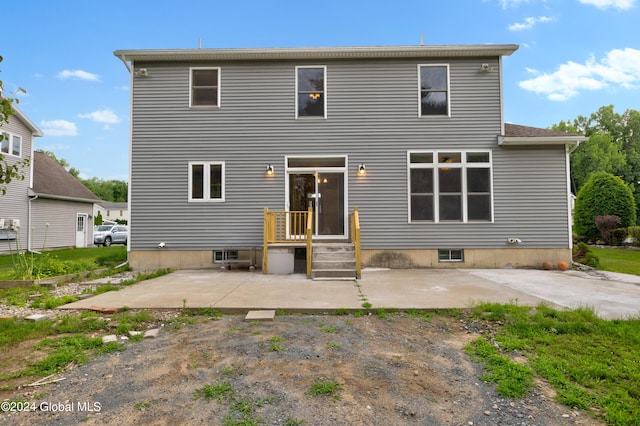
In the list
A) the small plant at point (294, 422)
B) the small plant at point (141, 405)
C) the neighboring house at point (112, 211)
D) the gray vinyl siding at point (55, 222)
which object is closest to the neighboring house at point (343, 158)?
the small plant at point (141, 405)

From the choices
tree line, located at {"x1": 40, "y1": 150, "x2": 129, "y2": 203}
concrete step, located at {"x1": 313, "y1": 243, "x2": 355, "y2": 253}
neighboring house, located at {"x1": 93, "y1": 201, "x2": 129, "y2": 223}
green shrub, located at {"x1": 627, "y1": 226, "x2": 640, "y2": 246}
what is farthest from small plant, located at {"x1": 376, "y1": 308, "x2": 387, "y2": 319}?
tree line, located at {"x1": 40, "y1": 150, "x2": 129, "y2": 203}

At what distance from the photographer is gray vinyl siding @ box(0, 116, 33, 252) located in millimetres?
13188

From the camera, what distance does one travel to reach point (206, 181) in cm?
884

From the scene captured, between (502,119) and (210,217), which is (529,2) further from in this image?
(210,217)

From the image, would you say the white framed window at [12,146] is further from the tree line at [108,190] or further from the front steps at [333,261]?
the tree line at [108,190]

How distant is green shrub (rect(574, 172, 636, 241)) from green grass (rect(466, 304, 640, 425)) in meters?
15.9

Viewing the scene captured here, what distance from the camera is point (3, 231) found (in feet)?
43.8

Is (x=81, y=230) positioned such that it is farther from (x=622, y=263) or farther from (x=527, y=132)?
(x=622, y=263)

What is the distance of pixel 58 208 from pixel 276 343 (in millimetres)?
17713

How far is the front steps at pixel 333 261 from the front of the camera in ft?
23.3

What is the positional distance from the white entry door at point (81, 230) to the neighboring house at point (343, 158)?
453 inches

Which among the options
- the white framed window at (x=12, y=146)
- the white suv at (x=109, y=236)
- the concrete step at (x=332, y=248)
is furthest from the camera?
the white suv at (x=109, y=236)

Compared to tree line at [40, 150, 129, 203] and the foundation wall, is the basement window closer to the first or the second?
the foundation wall

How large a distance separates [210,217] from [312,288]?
422cm
